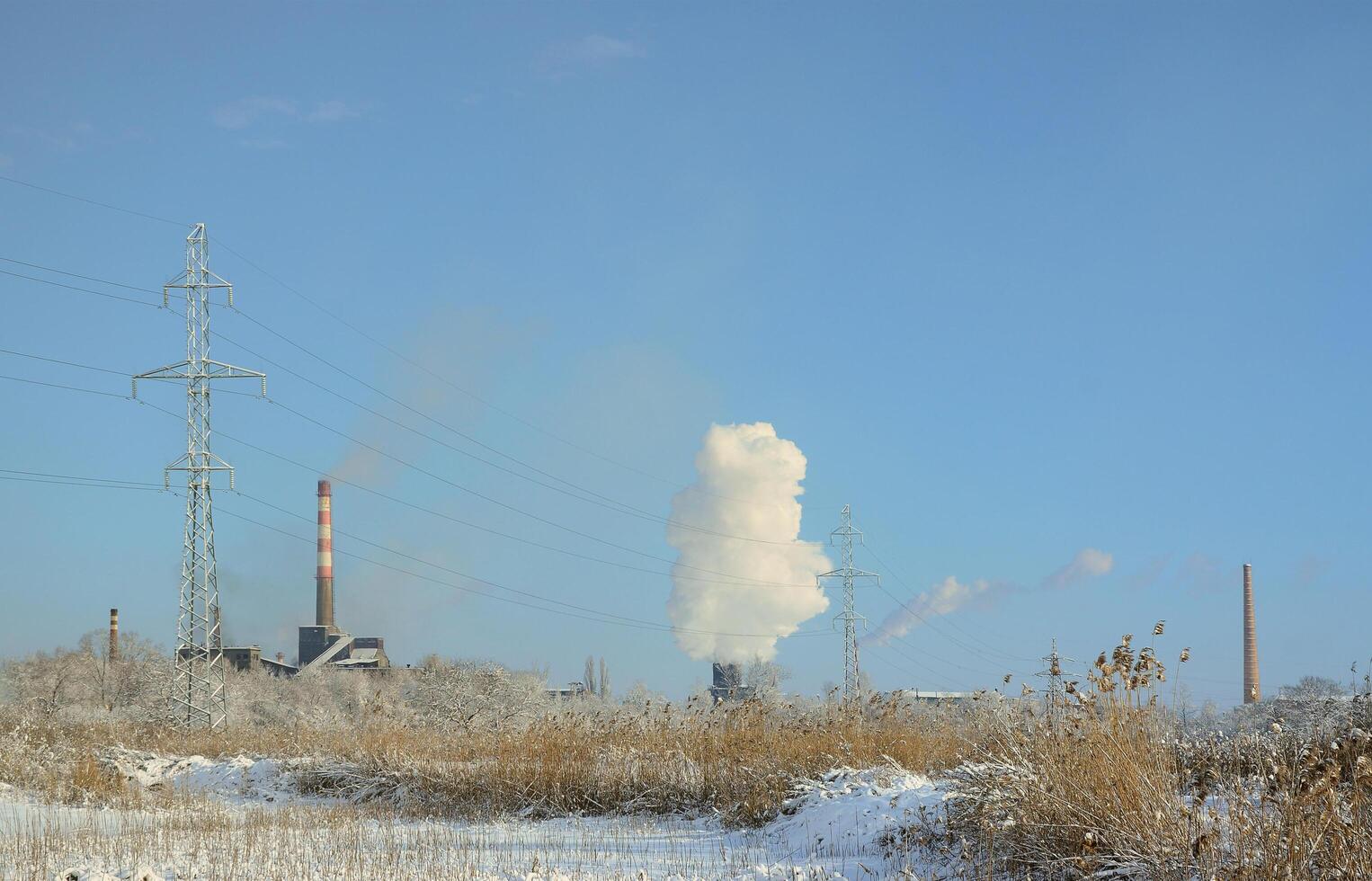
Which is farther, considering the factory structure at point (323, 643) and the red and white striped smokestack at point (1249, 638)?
the factory structure at point (323, 643)

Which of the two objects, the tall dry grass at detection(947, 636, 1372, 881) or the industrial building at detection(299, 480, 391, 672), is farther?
the industrial building at detection(299, 480, 391, 672)

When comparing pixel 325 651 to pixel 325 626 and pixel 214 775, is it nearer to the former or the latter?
pixel 325 626

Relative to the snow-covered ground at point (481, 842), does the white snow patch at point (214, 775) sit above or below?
below

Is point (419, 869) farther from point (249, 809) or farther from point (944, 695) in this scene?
point (944, 695)

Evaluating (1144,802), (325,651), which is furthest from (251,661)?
(1144,802)

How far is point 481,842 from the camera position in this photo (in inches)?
476

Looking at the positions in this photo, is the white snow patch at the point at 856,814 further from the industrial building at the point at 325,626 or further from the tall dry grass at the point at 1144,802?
the industrial building at the point at 325,626

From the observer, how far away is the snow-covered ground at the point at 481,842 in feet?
32.0

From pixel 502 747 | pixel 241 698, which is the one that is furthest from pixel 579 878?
pixel 241 698

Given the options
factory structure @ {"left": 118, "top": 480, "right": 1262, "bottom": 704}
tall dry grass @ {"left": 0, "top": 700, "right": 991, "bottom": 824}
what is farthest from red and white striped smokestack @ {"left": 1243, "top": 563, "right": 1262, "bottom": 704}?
tall dry grass @ {"left": 0, "top": 700, "right": 991, "bottom": 824}

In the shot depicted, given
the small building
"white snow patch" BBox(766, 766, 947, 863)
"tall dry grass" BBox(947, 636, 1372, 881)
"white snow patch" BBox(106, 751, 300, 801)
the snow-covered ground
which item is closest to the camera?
"tall dry grass" BBox(947, 636, 1372, 881)

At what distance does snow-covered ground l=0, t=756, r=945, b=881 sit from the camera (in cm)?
977

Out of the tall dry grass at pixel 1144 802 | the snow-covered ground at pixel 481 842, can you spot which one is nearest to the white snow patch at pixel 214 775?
the snow-covered ground at pixel 481 842

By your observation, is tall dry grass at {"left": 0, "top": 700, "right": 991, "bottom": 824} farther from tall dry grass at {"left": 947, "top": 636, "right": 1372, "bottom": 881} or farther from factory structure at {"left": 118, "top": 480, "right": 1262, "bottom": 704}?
factory structure at {"left": 118, "top": 480, "right": 1262, "bottom": 704}
